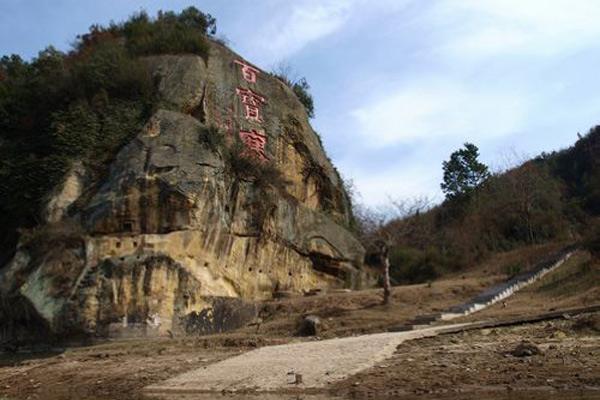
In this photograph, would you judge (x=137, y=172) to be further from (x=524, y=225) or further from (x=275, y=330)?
(x=524, y=225)

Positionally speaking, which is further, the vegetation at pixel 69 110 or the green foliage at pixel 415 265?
the green foliage at pixel 415 265

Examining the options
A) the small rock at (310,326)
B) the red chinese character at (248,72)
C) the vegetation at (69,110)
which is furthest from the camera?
the red chinese character at (248,72)

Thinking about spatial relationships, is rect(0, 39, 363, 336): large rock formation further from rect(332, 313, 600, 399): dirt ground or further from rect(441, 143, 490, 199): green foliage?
rect(441, 143, 490, 199): green foliage

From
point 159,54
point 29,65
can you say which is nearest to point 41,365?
point 159,54

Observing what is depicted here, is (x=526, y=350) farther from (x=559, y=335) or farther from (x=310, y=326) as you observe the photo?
(x=310, y=326)

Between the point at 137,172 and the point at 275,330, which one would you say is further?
the point at 137,172

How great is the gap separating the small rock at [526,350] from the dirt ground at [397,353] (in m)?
0.18

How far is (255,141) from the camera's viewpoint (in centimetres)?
3300

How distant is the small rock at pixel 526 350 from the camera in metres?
14.0

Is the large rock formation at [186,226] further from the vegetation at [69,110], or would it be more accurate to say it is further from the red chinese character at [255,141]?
the vegetation at [69,110]

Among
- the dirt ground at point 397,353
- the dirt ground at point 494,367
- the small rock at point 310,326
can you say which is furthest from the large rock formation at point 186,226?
the dirt ground at point 494,367

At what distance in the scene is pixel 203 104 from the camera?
104 ft

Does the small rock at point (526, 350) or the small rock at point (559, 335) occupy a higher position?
the small rock at point (559, 335)

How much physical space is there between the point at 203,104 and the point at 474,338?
18.6 meters
